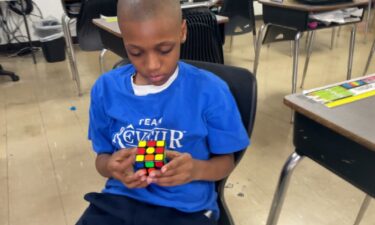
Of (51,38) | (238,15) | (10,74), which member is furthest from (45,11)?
(238,15)

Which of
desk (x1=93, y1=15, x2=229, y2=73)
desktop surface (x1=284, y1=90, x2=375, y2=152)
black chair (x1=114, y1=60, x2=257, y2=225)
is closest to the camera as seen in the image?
desktop surface (x1=284, y1=90, x2=375, y2=152)

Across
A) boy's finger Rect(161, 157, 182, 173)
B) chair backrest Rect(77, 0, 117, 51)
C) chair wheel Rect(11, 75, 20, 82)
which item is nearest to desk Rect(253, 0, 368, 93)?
chair backrest Rect(77, 0, 117, 51)

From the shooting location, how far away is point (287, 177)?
877 millimetres

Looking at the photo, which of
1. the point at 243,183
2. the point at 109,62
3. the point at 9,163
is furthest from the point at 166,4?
the point at 109,62

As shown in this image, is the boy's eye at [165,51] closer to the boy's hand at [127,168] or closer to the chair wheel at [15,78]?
the boy's hand at [127,168]

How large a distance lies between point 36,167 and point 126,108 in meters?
1.33

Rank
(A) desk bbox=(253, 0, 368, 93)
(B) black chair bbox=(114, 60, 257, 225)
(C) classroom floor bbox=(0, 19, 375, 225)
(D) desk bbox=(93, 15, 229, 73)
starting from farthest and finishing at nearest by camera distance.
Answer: (A) desk bbox=(253, 0, 368, 93), (D) desk bbox=(93, 15, 229, 73), (C) classroom floor bbox=(0, 19, 375, 225), (B) black chair bbox=(114, 60, 257, 225)

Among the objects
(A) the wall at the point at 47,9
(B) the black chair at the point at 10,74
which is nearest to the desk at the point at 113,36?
(B) the black chair at the point at 10,74

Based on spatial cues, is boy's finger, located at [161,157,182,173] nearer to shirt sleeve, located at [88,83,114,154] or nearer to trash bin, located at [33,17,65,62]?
shirt sleeve, located at [88,83,114,154]

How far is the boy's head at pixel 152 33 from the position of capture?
75cm

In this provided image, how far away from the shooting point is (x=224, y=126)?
2.69 ft

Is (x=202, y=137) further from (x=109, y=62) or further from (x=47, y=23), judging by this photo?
(x=47, y=23)

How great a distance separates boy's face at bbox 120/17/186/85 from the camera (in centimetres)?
75

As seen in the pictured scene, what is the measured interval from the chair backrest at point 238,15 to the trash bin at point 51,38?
1.77m
